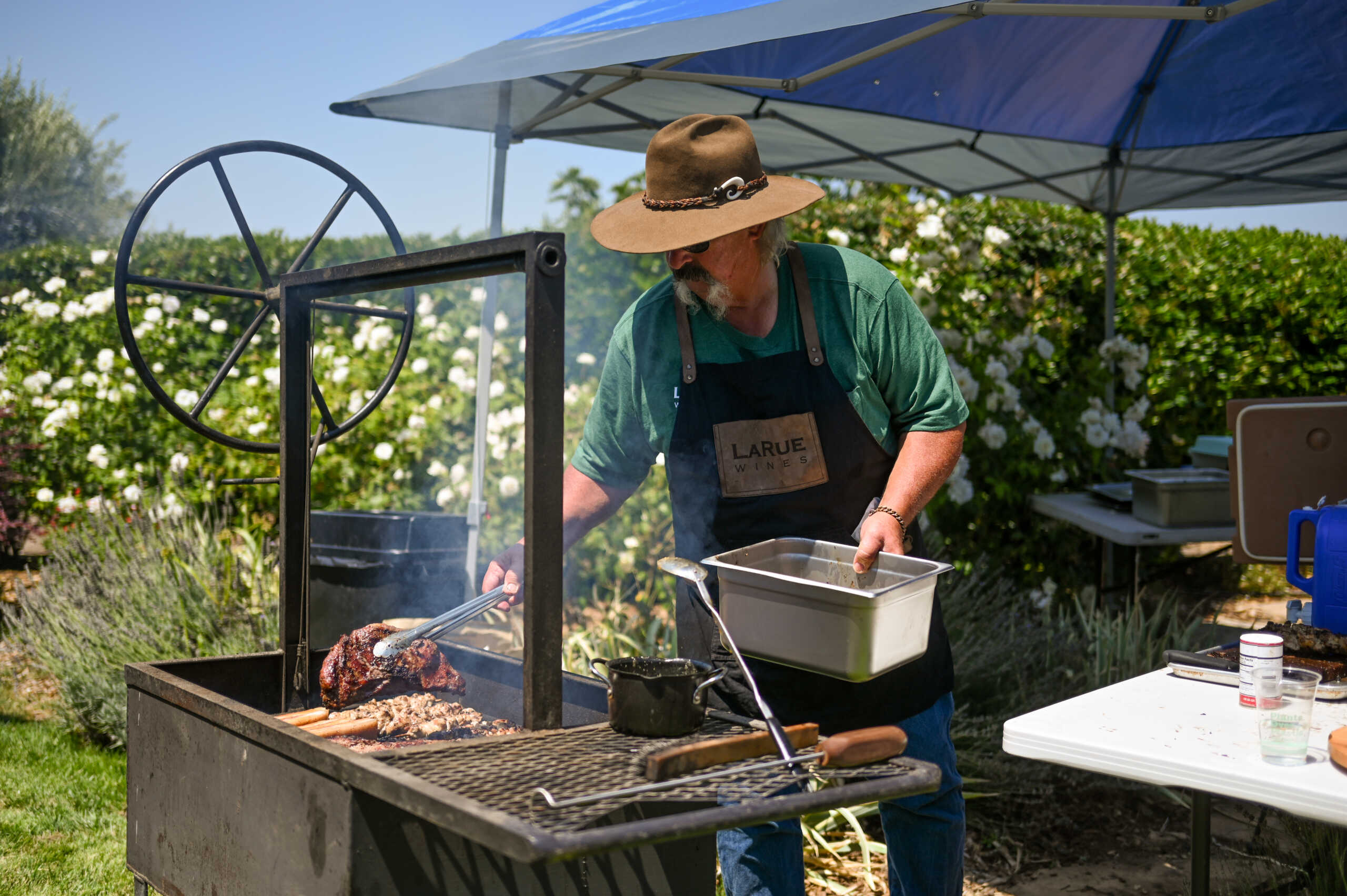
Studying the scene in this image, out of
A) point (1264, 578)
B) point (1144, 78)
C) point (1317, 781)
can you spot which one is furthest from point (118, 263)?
point (1264, 578)

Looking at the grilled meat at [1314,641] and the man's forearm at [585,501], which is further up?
the man's forearm at [585,501]

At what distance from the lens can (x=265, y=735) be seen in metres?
1.45

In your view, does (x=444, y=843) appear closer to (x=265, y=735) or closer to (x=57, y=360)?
(x=265, y=735)

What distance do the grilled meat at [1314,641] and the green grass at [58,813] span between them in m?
2.77

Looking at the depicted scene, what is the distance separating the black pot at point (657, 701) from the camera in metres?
1.41

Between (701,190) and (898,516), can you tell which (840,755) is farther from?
(701,190)

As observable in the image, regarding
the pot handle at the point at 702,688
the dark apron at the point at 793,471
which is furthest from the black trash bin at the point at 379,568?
the pot handle at the point at 702,688

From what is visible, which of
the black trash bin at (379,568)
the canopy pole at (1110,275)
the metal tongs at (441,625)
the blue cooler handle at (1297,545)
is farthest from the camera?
the canopy pole at (1110,275)

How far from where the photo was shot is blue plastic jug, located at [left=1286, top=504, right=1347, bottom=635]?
195 centimetres

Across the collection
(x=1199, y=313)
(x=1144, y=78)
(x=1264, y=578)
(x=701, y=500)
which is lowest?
(x=1264, y=578)

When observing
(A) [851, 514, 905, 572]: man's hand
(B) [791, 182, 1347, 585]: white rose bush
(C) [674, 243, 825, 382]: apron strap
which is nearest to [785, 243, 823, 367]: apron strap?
(C) [674, 243, 825, 382]: apron strap

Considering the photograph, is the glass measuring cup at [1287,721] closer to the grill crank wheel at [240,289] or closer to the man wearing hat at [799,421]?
the man wearing hat at [799,421]

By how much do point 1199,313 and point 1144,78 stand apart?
2951mm

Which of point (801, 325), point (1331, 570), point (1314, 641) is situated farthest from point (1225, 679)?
point (801, 325)
